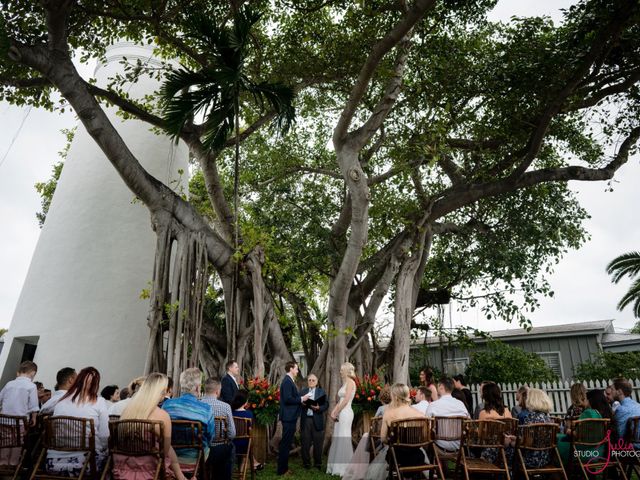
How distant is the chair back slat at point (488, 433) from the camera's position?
3902mm

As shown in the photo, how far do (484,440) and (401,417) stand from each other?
77 centimetres

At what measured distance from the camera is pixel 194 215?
23.5 feet

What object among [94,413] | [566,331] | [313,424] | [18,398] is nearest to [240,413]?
[313,424]

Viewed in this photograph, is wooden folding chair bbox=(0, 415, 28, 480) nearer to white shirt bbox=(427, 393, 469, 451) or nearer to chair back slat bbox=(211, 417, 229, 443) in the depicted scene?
chair back slat bbox=(211, 417, 229, 443)

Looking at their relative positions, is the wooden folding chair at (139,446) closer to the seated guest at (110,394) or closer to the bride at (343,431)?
the seated guest at (110,394)

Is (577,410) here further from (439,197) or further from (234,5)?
(234,5)

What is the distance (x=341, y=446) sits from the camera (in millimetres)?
5734

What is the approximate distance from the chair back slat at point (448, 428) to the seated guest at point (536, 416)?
0.63 meters

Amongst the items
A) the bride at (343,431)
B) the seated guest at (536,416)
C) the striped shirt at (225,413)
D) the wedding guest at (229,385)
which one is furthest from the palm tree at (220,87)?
the seated guest at (536,416)

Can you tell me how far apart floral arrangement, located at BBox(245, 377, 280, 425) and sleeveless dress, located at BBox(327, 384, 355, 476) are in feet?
3.22

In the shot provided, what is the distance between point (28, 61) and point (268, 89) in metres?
3.21

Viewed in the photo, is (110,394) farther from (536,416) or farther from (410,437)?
(536,416)

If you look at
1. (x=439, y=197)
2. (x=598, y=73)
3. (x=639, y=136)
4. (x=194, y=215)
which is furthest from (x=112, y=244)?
(x=639, y=136)

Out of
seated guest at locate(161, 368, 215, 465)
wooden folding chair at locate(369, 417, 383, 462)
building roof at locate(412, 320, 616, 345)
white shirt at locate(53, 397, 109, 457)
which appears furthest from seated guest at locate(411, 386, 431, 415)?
building roof at locate(412, 320, 616, 345)
